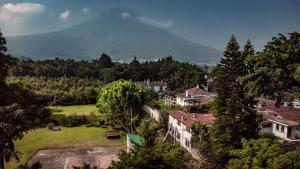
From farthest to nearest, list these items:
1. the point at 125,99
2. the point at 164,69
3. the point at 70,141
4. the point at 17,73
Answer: the point at 164,69 < the point at 17,73 < the point at 125,99 < the point at 70,141

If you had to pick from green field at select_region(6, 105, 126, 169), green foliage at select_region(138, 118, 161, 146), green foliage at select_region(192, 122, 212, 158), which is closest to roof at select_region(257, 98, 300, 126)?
green foliage at select_region(192, 122, 212, 158)

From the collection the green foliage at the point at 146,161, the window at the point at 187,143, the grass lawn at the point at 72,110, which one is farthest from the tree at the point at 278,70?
the grass lawn at the point at 72,110

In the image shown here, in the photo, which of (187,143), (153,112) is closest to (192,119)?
(187,143)

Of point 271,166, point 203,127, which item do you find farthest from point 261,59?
point 203,127

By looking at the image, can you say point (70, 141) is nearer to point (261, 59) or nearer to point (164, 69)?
point (261, 59)

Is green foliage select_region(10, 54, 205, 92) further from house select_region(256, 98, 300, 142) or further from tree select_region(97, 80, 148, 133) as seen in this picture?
house select_region(256, 98, 300, 142)

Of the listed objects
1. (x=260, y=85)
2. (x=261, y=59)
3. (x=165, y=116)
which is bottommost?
(x=165, y=116)
